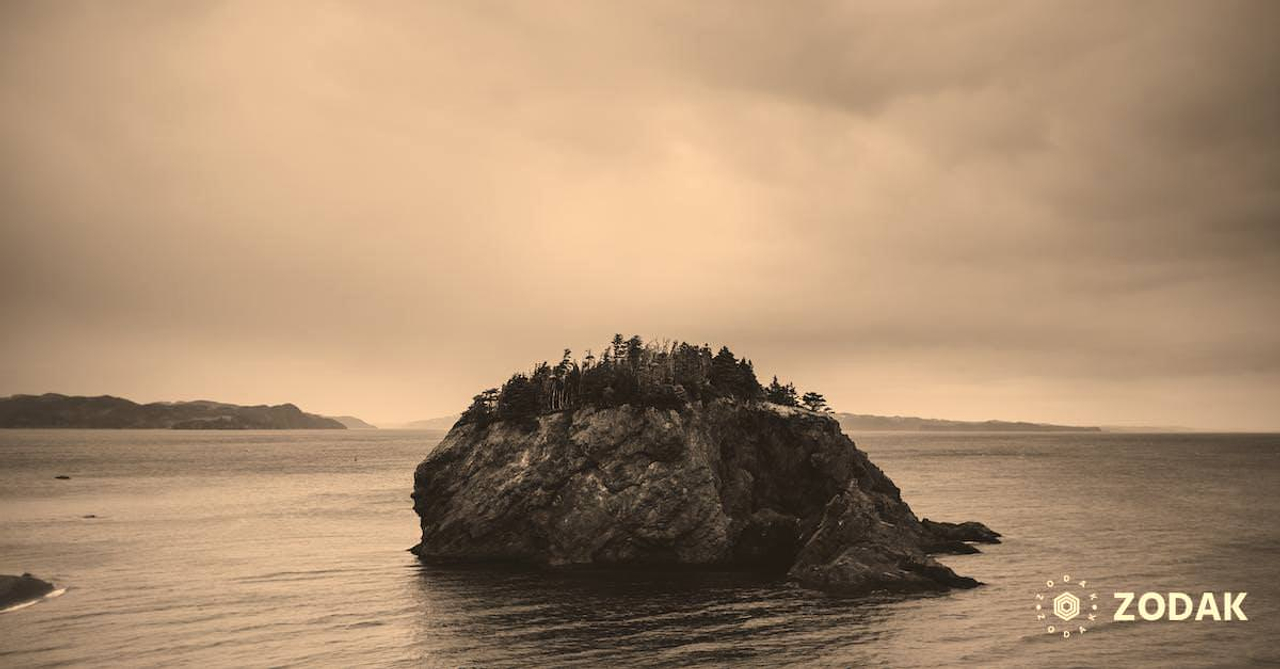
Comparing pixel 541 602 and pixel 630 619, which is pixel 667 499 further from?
pixel 630 619

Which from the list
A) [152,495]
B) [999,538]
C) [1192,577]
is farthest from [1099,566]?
[152,495]

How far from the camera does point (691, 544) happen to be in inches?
2131

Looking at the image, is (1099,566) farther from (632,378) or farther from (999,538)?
(632,378)

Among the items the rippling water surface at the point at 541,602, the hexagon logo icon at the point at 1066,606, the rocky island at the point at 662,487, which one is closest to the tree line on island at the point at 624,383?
the rocky island at the point at 662,487

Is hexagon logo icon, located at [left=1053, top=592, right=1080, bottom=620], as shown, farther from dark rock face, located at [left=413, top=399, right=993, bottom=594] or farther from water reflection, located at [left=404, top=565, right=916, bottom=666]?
water reflection, located at [left=404, top=565, right=916, bottom=666]

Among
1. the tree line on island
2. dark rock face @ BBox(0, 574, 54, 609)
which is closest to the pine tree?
the tree line on island

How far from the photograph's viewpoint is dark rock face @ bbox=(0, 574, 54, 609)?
138 feet

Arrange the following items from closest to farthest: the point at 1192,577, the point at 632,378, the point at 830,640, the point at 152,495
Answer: the point at 830,640 < the point at 1192,577 < the point at 632,378 < the point at 152,495

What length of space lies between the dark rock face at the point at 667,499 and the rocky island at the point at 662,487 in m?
0.10

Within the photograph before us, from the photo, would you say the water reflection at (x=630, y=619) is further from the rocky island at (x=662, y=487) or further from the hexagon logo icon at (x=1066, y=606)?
the hexagon logo icon at (x=1066, y=606)

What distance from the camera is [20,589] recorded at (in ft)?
144

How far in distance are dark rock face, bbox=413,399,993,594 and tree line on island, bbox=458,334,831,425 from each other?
128 centimetres

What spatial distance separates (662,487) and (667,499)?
932 millimetres

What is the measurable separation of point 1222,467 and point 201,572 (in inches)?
7783
